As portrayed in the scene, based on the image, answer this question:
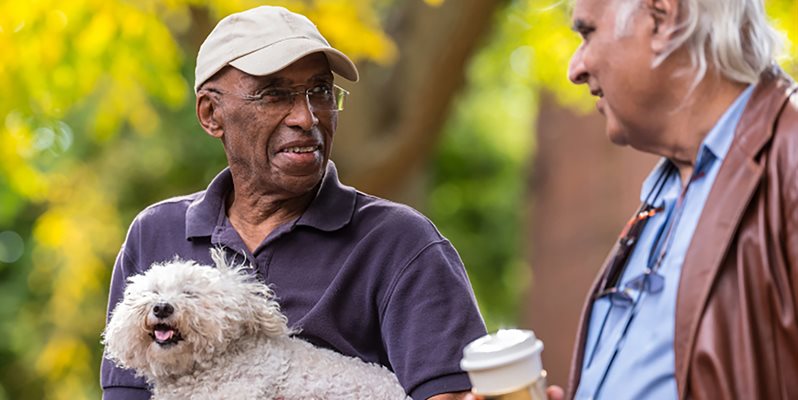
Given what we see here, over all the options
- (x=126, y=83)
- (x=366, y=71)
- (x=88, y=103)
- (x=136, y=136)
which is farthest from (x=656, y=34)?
(x=136, y=136)

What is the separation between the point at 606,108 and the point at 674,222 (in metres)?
0.27

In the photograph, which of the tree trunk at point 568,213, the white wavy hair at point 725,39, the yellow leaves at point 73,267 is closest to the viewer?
the white wavy hair at point 725,39

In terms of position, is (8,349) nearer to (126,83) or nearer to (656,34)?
(126,83)

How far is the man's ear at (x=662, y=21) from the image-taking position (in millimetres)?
2355

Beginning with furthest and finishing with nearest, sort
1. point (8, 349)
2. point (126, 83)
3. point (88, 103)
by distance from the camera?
point (8, 349) < point (88, 103) < point (126, 83)

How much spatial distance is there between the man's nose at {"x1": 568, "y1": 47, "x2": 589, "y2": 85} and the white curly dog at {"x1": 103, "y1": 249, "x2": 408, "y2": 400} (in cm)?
97

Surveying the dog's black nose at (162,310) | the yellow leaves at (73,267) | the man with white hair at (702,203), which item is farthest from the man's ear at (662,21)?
the yellow leaves at (73,267)

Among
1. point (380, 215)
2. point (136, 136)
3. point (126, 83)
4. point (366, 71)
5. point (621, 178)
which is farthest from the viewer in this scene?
point (136, 136)

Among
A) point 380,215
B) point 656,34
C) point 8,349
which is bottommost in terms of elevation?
point 8,349

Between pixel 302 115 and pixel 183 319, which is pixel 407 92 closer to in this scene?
pixel 302 115

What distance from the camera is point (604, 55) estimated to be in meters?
2.46

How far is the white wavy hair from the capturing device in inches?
91.7

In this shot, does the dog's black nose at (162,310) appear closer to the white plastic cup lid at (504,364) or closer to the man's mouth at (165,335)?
the man's mouth at (165,335)

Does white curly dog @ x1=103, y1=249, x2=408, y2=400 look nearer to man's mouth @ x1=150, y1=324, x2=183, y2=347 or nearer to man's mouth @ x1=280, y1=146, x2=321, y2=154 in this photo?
man's mouth @ x1=150, y1=324, x2=183, y2=347
